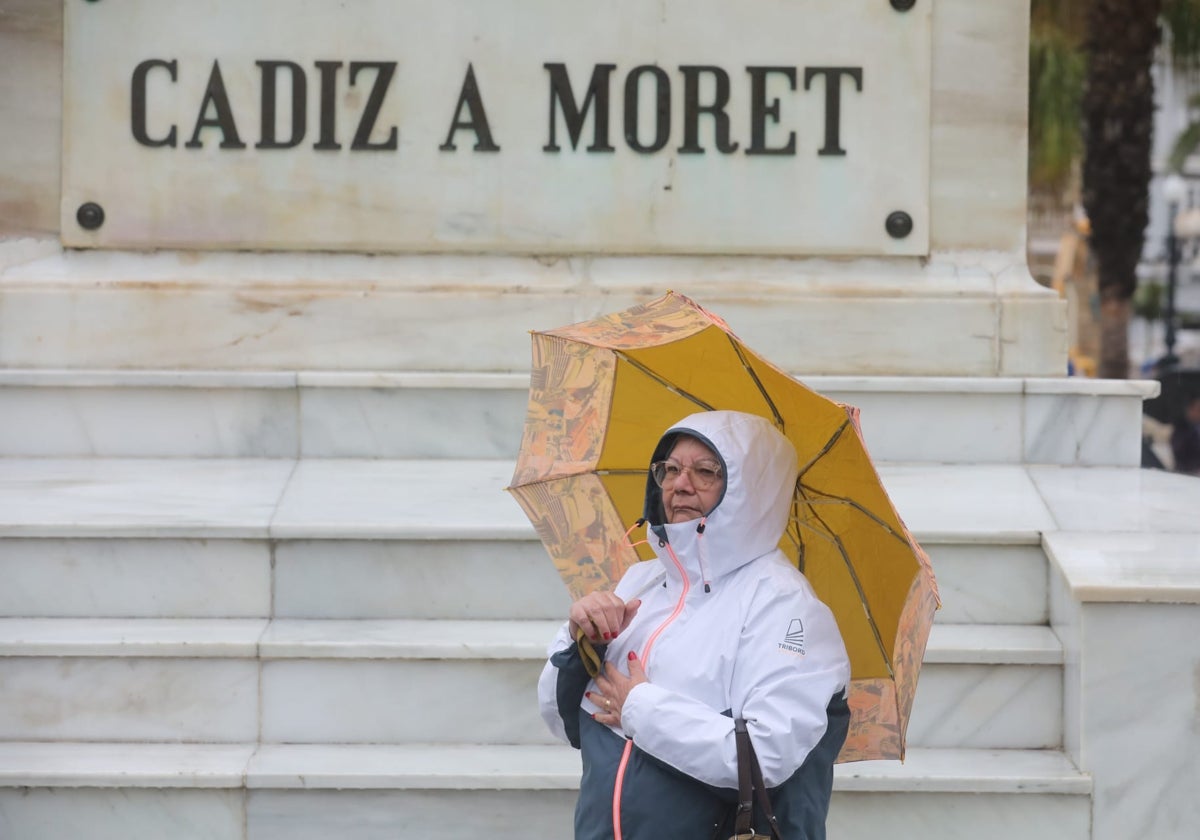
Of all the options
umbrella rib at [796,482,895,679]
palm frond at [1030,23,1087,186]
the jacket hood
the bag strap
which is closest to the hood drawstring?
the jacket hood

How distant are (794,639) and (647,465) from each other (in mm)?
744

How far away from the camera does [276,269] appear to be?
6.34 meters

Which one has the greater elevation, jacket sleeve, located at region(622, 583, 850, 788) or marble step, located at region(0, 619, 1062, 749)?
jacket sleeve, located at region(622, 583, 850, 788)

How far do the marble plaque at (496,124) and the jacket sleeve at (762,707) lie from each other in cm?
368

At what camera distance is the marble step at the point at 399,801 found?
4266 mm

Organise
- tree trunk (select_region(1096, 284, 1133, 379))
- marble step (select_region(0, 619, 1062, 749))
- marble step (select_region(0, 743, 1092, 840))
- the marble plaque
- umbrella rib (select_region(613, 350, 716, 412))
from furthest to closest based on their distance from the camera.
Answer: tree trunk (select_region(1096, 284, 1133, 379)) → the marble plaque → marble step (select_region(0, 619, 1062, 749)) → marble step (select_region(0, 743, 1092, 840)) → umbrella rib (select_region(613, 350, 716, 412))

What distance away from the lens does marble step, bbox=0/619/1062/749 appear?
4.52 metres

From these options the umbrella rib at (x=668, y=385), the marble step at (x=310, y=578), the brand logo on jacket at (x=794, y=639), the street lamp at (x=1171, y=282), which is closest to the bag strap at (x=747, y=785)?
the brand logo on jacket at (x=794, y=639)

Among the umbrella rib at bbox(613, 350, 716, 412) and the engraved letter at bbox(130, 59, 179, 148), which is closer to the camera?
the umbrella rib at bbox(613, 350, 716, 412)

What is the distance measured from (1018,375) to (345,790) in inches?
135

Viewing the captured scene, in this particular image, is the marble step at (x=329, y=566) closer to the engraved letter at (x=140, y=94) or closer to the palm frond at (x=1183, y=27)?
the engraved letter at (x=140, y=94)

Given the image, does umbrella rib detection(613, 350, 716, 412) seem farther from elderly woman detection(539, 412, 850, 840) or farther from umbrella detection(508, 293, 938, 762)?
elderly woman detection(539, 412, 850, 840)

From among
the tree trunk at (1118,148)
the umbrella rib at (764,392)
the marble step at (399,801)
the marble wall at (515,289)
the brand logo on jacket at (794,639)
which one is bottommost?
the marble step at (399,801)

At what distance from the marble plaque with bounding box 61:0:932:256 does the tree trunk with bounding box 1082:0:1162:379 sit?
36.8 feet
